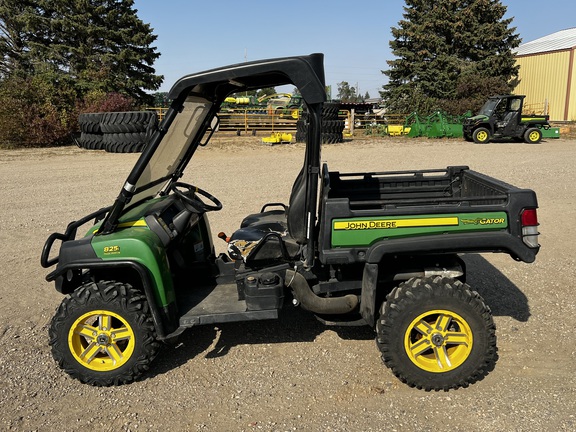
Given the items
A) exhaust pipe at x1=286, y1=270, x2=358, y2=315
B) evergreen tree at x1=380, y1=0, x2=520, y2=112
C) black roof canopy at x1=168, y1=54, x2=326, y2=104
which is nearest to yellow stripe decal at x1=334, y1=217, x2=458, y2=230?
exhaust pipe at x1=286, y1=270, x2=358, y2=315

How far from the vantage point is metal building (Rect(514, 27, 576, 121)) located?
35.2 meters

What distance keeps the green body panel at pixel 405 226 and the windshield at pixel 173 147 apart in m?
1.34

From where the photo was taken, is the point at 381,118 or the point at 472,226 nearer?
the point at 472,226

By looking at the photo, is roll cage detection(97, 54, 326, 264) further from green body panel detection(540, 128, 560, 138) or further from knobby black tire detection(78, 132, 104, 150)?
green body panel detection(540, 128, 560, 138)

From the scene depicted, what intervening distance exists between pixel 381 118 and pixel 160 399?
27.5 meters

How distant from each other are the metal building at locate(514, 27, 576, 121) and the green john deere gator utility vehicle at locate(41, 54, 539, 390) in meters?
35.8

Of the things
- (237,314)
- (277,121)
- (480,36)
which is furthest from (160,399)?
(480,36)

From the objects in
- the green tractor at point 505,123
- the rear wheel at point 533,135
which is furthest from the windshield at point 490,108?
the rear wheel at point 533,135

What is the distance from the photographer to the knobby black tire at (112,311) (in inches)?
127

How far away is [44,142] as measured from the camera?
18516 millimetres

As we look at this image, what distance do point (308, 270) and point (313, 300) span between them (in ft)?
0.71

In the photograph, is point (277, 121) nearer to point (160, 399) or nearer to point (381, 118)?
point (381, 118)

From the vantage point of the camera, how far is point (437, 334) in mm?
3213

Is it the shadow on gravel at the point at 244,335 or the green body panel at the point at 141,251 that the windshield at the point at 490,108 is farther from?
the green body panel at the point at 141,251
